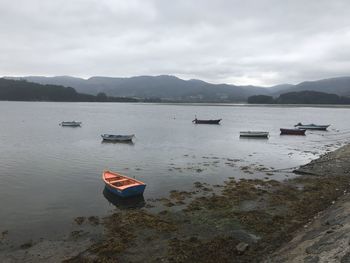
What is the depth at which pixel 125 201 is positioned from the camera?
26516 mm

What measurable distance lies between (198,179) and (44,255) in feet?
62.2

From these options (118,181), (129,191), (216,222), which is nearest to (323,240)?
(216,222)

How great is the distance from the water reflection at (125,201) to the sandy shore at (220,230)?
0.60 meters

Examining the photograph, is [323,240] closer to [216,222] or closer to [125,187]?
[216,222]

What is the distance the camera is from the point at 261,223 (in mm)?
20828

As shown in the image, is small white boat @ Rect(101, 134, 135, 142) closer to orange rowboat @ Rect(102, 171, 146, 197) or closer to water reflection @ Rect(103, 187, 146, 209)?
orange rowboat @ Rect(102, 171, 146, 197)

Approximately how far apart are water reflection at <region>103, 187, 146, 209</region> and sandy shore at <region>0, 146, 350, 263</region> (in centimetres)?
60

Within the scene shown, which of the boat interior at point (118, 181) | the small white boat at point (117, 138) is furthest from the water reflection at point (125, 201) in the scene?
the small white boat at point (117, 138)

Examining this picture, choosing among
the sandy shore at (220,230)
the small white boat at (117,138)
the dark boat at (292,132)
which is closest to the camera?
the sandy shore at (220,230)

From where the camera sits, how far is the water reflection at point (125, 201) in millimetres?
25467

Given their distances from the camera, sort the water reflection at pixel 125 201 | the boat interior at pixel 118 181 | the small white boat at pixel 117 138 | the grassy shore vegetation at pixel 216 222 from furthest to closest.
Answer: the small white boat at pixel 117 138, the boat interior at pixel 118 181, the water reflection at pixel 125 201, the grassy shore vegetation at pixel 216 222

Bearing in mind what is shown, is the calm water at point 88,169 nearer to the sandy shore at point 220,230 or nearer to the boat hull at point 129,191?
the boat hull at point 129,191

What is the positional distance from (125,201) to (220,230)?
9185 mm

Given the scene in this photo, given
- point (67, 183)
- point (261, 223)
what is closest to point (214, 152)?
point (67, 183)
